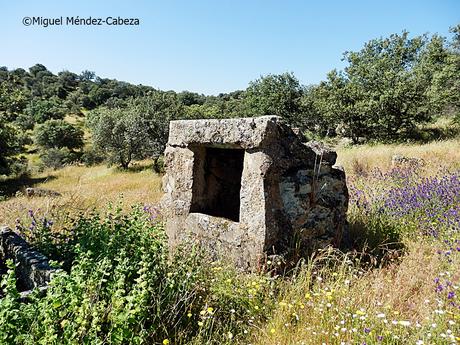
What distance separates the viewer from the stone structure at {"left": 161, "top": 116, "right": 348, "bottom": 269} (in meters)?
A: 3.65

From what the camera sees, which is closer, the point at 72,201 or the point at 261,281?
the point at 261,281

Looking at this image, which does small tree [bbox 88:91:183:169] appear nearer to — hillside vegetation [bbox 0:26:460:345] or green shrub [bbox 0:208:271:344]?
hillside vegetation [bbox 0:26:460:345]

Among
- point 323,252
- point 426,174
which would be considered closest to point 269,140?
point 323,252

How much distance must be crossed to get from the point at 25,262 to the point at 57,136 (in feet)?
123

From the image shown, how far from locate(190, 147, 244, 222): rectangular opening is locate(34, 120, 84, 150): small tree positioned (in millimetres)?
35751

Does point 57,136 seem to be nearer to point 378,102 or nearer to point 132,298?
point 378,102

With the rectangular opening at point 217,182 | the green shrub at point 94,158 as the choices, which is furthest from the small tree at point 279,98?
the rectangular opening at point 217,182

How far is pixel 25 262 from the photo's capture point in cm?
322

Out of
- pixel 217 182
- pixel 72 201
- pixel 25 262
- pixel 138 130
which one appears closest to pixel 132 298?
pixel 25 262

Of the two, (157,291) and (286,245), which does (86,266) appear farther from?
(286,245)

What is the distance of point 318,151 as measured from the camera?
423 cm

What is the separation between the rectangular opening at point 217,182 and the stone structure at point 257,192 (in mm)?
26

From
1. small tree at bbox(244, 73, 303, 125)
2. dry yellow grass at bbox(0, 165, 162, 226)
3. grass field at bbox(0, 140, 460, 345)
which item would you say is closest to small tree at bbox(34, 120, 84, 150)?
dry yellow grass at bbox(0, 165, 162, 226)

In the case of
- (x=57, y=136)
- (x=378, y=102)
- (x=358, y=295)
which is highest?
(x=378, y=102)
